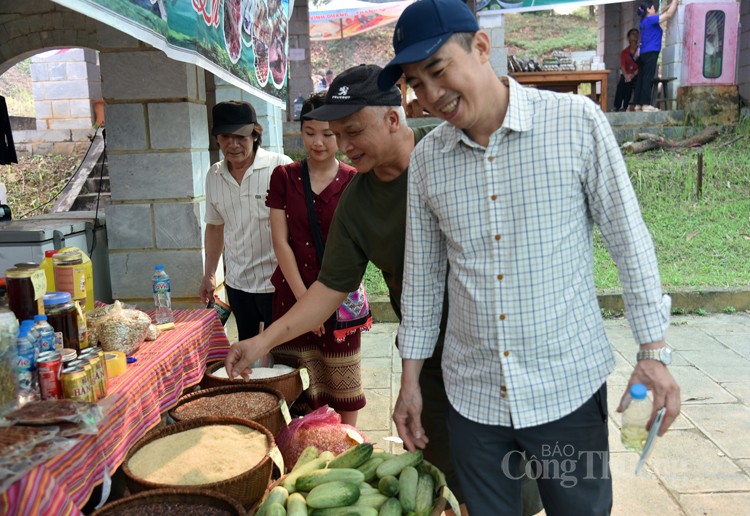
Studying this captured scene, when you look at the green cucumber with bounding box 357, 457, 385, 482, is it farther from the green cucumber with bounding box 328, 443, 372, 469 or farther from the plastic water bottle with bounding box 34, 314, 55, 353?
the plastic water bottle with bounding box 34, 314, 55, 353

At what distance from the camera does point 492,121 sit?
5.57 ft

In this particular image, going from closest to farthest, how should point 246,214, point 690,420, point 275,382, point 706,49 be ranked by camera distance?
point 275,382
point 246,214
point 690,420
point 706,49

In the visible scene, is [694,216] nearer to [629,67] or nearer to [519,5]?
[519,5]

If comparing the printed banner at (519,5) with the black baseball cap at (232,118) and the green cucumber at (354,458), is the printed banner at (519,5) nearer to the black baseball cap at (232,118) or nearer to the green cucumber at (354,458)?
the black baseball cap at (232,118)

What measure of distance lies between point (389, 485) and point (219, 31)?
249cm

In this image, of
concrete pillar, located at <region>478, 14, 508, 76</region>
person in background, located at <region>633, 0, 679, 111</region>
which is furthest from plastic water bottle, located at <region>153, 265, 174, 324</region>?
person in background, located at <region>633, 0, 679, 111</region>

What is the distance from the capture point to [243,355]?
2346mm

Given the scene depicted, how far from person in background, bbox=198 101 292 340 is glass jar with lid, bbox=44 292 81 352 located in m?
1.33

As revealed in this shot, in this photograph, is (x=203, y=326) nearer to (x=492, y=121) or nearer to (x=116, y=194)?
(x=116, y=194)

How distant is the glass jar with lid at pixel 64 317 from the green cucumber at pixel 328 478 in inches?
38.3

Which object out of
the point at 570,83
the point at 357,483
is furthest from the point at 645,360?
the point at 570,83

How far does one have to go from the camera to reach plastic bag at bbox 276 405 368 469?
8.80 ft

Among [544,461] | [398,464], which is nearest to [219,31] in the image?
[398,464]

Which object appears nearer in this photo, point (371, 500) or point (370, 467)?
point (371, 500)
